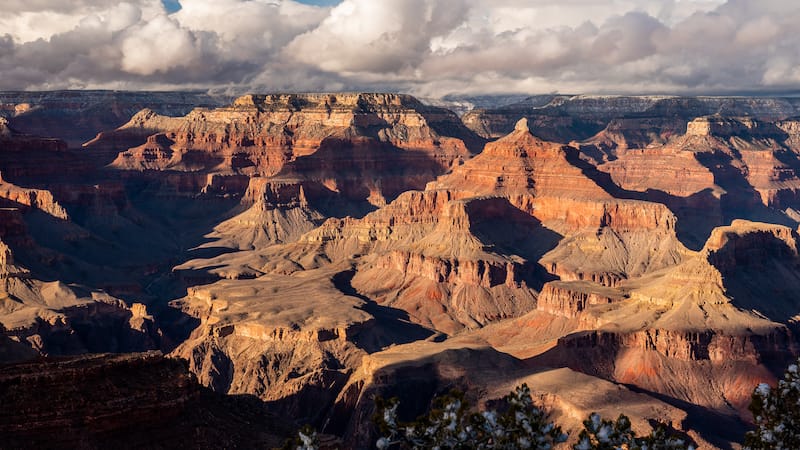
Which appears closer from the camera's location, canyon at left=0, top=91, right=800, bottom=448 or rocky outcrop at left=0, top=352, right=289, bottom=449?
rocky outcrop at left=0, top=352, right=289, bottom=449

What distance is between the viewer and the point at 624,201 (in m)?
159

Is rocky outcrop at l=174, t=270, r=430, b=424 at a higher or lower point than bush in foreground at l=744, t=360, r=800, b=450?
lower

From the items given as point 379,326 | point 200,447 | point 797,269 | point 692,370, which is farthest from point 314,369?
point 797,269

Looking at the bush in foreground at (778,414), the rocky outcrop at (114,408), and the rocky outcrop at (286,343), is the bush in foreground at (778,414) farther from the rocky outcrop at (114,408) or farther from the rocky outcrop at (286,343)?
the rocky outcrop at (286,343)

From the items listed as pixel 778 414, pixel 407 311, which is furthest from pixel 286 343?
pixel 778 414

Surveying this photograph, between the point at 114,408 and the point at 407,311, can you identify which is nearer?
the point at 114,408

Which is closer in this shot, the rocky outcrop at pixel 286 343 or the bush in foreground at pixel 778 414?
the bush in foreground at pixel 778 414

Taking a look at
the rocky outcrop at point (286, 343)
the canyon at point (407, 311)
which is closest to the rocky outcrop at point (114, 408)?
the canyon at point (407, 311)

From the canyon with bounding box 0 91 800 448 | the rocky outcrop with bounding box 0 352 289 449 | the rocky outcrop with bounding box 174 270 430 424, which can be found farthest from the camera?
the rocky outcrop with bounding box 174 270 430 424

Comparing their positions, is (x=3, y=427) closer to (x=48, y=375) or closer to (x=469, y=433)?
(x=48, y=375)

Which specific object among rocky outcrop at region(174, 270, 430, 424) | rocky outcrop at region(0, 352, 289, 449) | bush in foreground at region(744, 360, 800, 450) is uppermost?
bush in foreground at region(744, 360, 800, 450)

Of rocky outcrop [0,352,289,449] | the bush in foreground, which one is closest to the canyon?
rocky outcrop [0,352,289,449]

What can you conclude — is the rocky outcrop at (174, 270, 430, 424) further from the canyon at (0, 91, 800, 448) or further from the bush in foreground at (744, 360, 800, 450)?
the bush in foreground at (744, 360, 800, 450)

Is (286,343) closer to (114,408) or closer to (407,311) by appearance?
(407,311)
